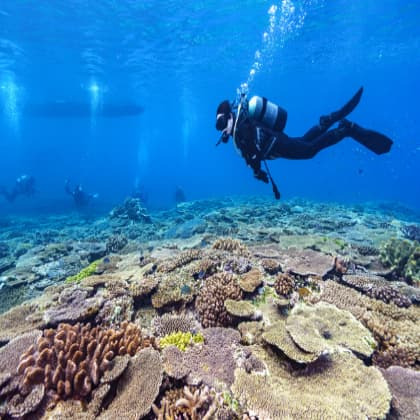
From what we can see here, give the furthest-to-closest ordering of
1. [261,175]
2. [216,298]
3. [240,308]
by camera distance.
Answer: [261,175], [216,298], [240,308]

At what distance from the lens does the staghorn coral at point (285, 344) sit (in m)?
3.31

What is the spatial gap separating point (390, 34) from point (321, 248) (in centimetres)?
3398

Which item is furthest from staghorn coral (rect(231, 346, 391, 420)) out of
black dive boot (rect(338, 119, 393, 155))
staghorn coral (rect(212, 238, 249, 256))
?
black dive boot (rect(338, 119, 393, 155))

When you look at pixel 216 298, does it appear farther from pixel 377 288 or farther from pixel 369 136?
pixel 369 136

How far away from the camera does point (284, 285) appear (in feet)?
17.3

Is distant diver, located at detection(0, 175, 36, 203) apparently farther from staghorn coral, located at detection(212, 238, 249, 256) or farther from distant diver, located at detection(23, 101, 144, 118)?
distant diver, located at detection(23, 101, 144, 118)

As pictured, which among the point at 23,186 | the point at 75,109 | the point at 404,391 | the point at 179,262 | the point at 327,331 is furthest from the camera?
the point at 75,109

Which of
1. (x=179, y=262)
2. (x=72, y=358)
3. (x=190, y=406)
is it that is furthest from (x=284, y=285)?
(x=72, y=358)

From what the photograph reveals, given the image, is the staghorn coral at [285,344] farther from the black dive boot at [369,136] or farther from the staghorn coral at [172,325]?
the black dive boot at [369,136]

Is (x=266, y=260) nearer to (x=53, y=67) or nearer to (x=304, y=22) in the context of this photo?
(x=304, y=22)

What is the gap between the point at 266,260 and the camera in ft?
20.8

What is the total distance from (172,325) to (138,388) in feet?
4.81

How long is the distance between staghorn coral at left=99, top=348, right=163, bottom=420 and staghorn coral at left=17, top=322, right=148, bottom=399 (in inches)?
11.1

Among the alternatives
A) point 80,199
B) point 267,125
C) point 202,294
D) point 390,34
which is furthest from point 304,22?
point 202,294
